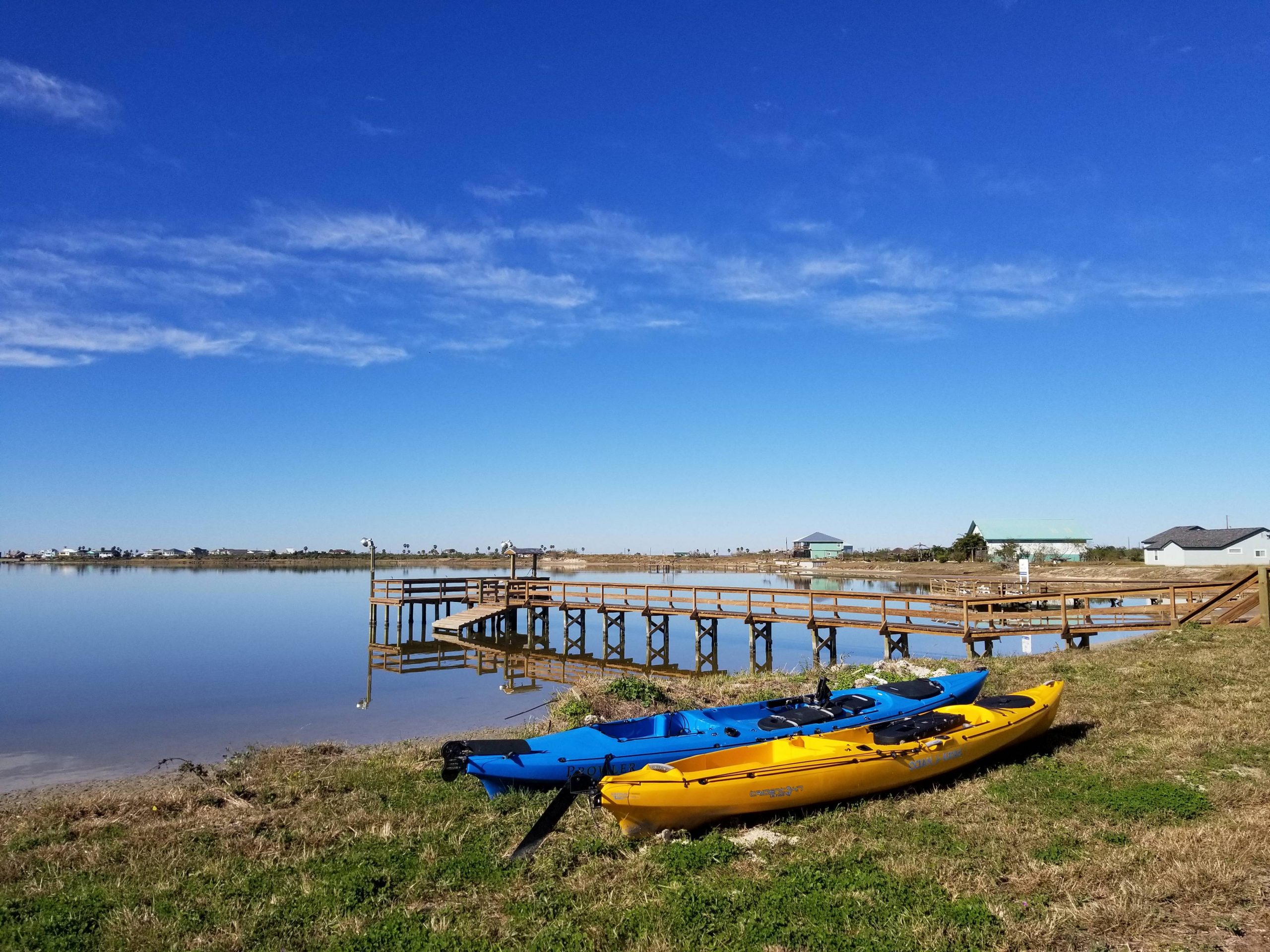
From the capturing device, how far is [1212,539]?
55.7 meters

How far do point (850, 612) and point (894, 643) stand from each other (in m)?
5.14

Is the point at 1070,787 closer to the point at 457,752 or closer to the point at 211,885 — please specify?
the point at 457,752

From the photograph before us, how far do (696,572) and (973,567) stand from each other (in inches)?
1733

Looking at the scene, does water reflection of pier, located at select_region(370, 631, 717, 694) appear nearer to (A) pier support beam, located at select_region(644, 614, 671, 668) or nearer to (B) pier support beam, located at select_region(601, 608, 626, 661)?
(A) pier support beam, located at select_region(644, 614, 671, 668)

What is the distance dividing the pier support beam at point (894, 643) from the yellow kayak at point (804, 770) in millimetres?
12541

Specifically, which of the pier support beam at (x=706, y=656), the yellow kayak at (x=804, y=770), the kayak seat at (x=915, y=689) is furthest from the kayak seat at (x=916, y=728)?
the pier support beam at (x=706, y=656)

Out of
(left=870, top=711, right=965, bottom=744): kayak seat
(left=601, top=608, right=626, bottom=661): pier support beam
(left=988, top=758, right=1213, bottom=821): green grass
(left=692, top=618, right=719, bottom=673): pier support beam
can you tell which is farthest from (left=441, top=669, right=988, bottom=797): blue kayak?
(left=601, top=608, right=626, bottom=661): pier support beam

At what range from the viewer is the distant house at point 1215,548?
2127 inches

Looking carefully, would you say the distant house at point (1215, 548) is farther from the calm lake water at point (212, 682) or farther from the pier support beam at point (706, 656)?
the pier support beam at point (706, 656)

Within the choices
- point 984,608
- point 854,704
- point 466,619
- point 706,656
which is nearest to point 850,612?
point 984,608

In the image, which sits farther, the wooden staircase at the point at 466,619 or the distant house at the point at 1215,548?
the distant house at the point at 1215,548

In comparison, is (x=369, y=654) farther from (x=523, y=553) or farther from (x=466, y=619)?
(x=523, y=553)

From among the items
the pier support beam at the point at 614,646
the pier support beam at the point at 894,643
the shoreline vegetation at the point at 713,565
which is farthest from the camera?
the shoreline vegetation at the point at 713,565

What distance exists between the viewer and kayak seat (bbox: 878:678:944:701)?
10.7 metres
